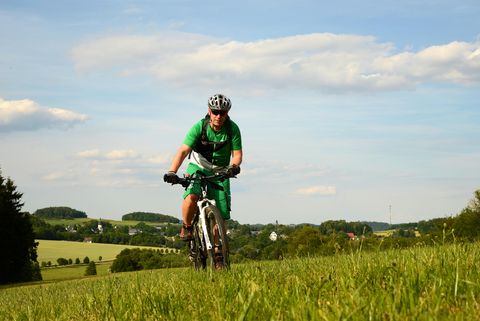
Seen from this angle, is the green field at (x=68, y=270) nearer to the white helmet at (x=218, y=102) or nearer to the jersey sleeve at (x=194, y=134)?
the jersey sleeve at (x=194, y=134)

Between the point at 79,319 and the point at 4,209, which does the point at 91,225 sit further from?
the point at 79,319

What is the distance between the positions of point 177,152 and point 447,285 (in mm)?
5995

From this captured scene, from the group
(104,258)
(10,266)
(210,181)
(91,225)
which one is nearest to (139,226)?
(91,225)

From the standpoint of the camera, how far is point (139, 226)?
506 ft

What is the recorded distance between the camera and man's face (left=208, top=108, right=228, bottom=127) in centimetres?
909

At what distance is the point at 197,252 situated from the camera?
9750mm

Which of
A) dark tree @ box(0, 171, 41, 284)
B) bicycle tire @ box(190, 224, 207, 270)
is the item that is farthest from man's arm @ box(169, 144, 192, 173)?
dark tree @ box(0, 171, 41, 284)

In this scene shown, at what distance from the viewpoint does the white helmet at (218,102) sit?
8.98 meters

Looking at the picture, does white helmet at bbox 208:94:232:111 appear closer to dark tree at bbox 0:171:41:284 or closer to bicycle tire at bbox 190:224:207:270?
bicycle tire at bbox 190:224:207:270

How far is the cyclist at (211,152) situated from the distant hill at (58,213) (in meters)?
169

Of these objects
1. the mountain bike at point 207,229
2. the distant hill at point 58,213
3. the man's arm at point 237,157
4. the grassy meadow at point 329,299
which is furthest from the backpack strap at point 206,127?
the distant hill at point 58,213

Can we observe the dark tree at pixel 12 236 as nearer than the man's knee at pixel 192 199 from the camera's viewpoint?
No

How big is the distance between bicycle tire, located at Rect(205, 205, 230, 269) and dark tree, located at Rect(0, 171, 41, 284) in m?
51.9

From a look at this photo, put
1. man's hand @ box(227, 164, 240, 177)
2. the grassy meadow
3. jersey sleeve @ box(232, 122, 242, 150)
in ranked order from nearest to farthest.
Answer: the grassy meadow
man's hand @ box(227, 164, 240, 177)
jersey sleeve @ box(232, 122, 242, 150)
